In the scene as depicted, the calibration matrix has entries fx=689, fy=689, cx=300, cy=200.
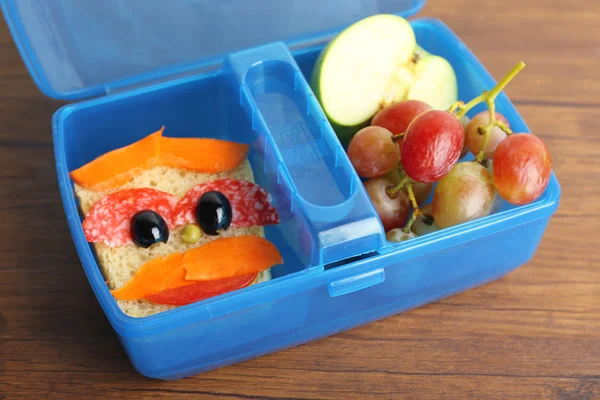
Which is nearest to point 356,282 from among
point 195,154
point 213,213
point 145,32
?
point 213,213

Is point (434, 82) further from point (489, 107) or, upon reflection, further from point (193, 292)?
point (193, 292)

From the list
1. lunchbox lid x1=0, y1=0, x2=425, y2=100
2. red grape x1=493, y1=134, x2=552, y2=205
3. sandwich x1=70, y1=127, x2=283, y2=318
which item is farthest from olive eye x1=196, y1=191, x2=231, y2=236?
red grape x1=493, y1=134, x2=552, y2=205

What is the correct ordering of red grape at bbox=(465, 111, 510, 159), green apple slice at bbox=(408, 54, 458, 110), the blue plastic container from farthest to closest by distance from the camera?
green apple slice at bbox=(408, 54, 458, 110), red grape at bbox=(465, 111, 510, 159), the blue plastic container

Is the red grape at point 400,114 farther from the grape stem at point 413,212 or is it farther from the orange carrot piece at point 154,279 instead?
the orange carrot piece at point 154,279

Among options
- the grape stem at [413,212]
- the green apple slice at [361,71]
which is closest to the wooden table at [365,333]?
the grape stem at [413,212]

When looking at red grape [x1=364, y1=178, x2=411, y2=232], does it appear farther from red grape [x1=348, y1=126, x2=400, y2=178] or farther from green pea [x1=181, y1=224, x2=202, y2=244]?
green pea [x1=181, y1=224, x2=202, y2=244]

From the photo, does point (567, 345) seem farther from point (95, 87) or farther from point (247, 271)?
point (95, 87)
